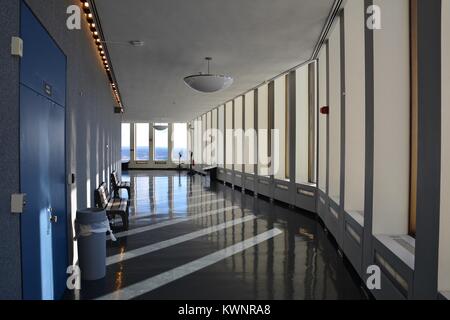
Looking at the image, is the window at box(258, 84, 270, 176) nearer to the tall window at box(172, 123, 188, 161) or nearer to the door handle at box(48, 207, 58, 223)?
the door handle at box(48, 207, 58, 223)

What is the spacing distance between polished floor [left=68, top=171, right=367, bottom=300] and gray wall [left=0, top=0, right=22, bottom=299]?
157 cm

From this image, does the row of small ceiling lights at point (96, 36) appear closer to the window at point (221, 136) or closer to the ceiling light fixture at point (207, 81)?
the ceiling light fixture at point (207, 81)

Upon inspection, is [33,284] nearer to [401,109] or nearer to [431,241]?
[431,241]

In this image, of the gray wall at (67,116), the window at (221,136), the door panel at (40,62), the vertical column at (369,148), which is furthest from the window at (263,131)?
the door panel at (40,62)

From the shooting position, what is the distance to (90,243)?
4.07 metres

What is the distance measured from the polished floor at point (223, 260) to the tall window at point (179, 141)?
1900 centimetres

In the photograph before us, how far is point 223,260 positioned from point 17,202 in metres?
3.09

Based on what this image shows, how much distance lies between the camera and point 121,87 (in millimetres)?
11656

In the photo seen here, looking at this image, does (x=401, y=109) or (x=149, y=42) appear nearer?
(x=401, y=109)

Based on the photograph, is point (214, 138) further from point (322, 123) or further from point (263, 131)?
point (322, 123)

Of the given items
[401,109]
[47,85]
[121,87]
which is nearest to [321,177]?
[401,109]

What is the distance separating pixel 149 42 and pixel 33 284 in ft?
17.0

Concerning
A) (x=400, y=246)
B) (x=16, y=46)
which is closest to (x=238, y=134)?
(x=400, y=246)

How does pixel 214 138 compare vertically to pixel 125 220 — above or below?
above
